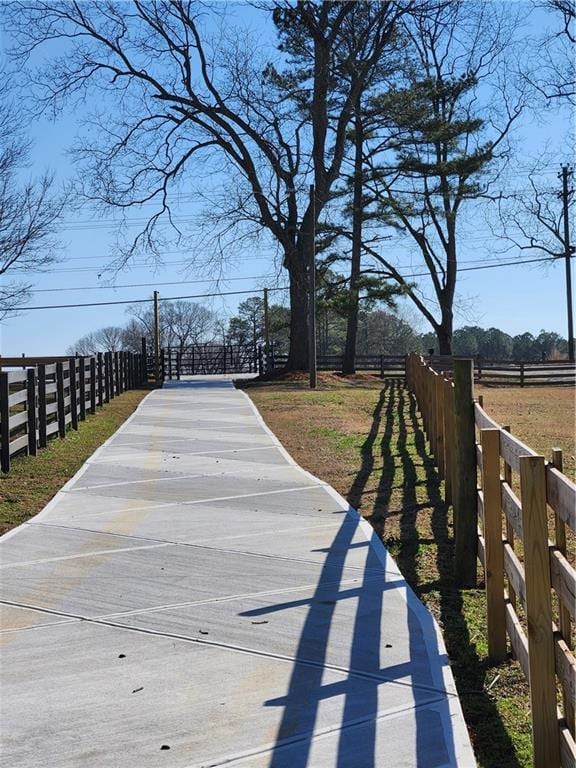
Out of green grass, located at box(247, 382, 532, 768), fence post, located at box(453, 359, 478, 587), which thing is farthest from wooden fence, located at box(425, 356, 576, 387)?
fence post, located at box(453, 359, 478, 587)

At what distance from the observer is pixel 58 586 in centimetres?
544

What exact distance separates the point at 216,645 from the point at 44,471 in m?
6.54

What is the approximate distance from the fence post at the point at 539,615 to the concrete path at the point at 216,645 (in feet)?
0.98

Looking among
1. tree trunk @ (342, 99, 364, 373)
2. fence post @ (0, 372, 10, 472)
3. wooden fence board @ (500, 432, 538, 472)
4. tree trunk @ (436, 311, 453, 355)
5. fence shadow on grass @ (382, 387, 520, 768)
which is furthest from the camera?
tree trunk @ (436, 311, 453, 355)

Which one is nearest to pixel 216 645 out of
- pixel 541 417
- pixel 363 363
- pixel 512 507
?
pixel 512 507

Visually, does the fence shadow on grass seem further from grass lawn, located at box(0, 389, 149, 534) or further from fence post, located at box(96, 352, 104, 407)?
fence post, located at box(96, 352, 104, 407)

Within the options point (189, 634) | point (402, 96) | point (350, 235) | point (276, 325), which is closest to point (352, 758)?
point (189, 634)

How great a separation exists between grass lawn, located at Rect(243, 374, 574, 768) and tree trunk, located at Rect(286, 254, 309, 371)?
1124 cm

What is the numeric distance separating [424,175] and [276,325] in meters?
10.7

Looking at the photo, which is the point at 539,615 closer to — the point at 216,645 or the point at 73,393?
Answer: the point at 216,645

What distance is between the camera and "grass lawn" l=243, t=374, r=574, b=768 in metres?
3.83

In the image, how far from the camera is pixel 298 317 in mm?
35812

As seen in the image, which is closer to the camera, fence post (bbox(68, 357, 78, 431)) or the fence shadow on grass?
the fence shadow on grass

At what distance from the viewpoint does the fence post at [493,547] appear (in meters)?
4.40
